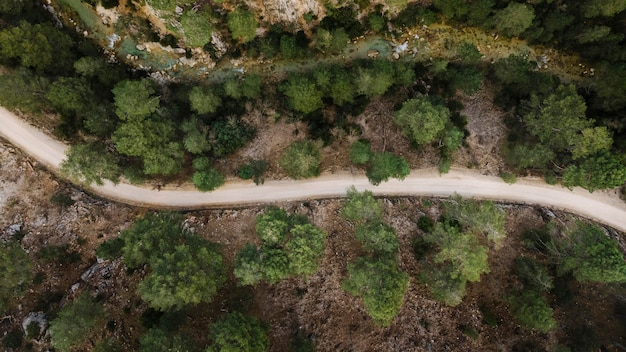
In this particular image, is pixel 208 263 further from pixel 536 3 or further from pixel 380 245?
pixel 536 3

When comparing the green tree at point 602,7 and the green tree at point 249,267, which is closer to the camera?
the green tree at point 249,267

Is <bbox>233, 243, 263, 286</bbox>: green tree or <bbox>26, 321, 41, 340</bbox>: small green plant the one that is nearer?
<bbox>233, 243, 263, 286</bbox>: green tree

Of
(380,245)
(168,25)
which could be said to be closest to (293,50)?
(168,25)

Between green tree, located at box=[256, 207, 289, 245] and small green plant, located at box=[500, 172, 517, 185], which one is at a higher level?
small green plant, located at box=[500, 172, 517, 185]

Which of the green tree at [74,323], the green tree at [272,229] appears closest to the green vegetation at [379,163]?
the green tree at [272,229]

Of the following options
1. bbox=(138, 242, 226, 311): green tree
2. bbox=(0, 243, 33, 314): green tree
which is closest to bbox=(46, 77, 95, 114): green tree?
bbox=(0, 243, 33, 314): green tree

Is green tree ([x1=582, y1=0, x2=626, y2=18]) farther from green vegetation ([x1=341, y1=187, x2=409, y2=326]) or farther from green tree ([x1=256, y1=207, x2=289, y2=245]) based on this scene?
green tree ([x1=256, y1=207, x2=289, y2=245])

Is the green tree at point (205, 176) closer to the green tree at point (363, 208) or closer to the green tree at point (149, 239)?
the green tree at point (149, 239)
